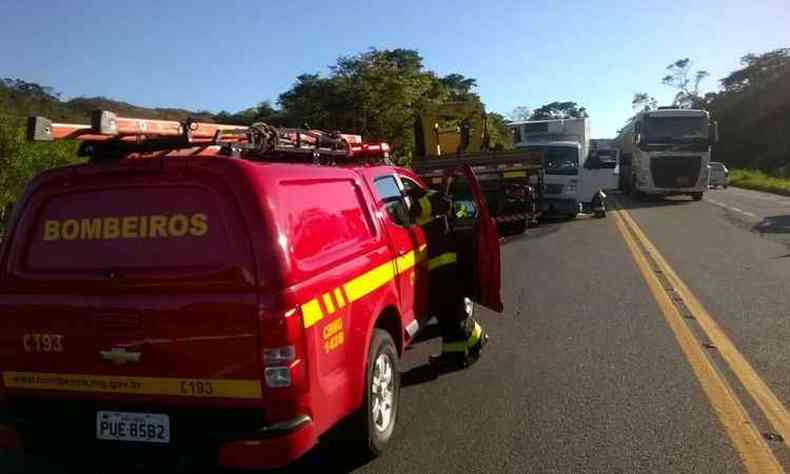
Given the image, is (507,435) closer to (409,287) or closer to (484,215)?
(409,287)

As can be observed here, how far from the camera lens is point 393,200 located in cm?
591

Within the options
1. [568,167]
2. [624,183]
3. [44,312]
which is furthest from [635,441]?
[624,183]

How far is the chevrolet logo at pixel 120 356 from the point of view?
3715 millimetres

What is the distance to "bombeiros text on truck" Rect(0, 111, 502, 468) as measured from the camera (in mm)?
3605

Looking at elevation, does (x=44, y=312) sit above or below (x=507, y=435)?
above

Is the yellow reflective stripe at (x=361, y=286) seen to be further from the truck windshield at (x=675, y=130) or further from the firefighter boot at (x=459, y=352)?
the truck windshield at (x=675, y=130)

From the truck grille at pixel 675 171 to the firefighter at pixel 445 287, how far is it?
22.1 metres

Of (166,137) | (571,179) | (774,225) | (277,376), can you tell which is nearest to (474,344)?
(277,376)

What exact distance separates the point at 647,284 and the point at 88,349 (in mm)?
8147

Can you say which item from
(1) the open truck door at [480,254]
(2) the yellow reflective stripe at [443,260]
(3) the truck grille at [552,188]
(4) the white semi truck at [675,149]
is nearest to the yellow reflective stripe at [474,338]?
(1) the open truck door at [480,254]

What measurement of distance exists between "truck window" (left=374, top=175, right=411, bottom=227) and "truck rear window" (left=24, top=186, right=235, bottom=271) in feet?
6.62

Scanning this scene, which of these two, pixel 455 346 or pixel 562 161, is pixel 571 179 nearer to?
pixel 562 161

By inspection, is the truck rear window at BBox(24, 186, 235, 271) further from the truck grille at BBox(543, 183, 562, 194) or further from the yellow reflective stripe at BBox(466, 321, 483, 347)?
the truck grille at BBox(543, 183, 562, 194)

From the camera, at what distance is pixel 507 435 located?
489 cm
